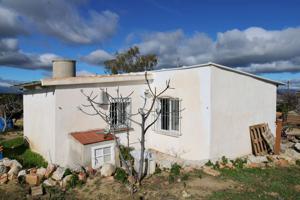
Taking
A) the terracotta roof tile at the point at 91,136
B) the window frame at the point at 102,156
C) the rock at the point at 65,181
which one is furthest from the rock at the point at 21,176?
the window frame at the point at 102,156

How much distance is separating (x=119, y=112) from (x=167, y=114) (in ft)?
7.46

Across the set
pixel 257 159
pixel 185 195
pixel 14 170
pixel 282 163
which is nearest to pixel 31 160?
pixel 14 170

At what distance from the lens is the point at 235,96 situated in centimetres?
1052

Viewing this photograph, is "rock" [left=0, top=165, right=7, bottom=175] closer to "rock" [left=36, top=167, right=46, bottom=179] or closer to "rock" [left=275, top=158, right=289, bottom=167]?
"rock" [left=36, top=167, right=46, bottom=179]

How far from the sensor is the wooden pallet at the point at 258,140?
36.8ft

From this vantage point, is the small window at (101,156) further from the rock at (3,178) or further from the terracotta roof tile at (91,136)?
the rock at (3,178)

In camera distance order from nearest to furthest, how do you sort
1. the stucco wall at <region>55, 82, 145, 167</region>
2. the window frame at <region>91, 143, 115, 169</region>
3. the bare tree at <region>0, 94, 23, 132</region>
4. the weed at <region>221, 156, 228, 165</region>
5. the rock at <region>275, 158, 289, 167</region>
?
the window frame at <region>91, 143, 115, 169</region> < the stucco wall at <region>55, 82, 145, 167</region> < the weed at <region>221, 156, 228, 165</region> < the rock at <region>275, 158, 289, 167</region> < the bare tree at <region>0, 94, 23, 132</region>

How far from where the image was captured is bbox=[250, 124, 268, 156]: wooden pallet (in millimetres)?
11203

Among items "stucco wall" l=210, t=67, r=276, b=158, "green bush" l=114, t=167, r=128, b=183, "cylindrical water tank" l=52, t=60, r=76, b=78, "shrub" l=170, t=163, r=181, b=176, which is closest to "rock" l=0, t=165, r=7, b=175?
"green bush" l=114, t=167, r=128, b=183

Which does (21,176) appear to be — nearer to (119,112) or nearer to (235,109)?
(119,112)

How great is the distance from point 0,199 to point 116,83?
6.26 m

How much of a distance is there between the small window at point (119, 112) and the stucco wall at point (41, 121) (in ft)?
8.65

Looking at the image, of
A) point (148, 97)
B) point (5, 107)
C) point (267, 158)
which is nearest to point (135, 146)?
point (148, 97)

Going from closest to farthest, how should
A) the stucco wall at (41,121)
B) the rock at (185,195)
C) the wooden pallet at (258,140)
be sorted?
the rock at (185,195)
the stucco wall at (41,121)
the wooden pallet at (258,140)
